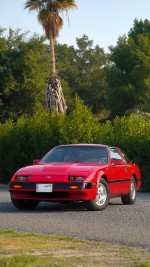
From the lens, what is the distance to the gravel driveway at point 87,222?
10938 mm

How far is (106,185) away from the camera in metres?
15.2

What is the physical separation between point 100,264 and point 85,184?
6.48 m

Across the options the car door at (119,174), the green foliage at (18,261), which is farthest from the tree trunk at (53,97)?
the green foliage at (18,261)

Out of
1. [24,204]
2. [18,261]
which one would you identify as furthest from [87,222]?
[18,261]

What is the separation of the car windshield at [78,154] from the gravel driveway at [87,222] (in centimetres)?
109

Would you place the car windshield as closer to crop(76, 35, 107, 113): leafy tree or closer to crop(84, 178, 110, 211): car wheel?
crop(84, 178, 110, 211): car wheel

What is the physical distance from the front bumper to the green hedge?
8407 mm

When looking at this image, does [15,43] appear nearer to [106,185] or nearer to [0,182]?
[0,182]

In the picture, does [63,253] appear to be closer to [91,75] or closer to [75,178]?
[75,178]

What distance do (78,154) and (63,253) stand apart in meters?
7.22

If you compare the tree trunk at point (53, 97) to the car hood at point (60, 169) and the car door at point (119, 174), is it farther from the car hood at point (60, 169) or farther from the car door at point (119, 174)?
the car hood at point (60, 169)

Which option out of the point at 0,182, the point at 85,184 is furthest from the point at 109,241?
the point at 0,182

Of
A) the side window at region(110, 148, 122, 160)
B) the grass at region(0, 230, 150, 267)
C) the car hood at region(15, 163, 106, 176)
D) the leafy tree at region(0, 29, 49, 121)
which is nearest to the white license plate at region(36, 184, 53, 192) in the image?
the car hood at region(15, 163, 106, 176)

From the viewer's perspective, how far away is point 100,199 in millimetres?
15031
